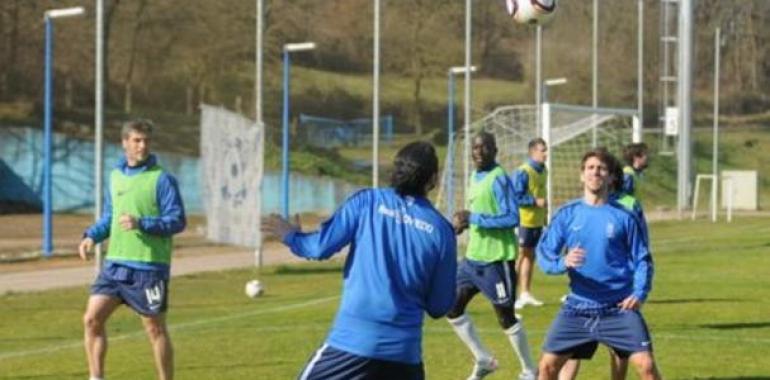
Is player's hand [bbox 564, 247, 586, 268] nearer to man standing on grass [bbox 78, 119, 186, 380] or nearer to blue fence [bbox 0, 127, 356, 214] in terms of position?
man standing on grass [bbox 78, 119, 186, 380]

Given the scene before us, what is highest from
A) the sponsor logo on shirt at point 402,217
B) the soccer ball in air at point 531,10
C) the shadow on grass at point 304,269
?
the soccer ball in air at point 531,10

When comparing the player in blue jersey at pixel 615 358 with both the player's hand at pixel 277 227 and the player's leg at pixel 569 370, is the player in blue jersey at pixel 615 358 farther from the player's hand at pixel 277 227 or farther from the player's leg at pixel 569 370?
the player's hand at pixel 277 227

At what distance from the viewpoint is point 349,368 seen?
23.7ft

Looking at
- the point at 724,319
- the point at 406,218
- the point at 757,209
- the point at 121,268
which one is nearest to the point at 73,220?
the point at 757,209

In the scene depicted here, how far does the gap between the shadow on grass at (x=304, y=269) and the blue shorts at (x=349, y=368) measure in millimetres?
21985

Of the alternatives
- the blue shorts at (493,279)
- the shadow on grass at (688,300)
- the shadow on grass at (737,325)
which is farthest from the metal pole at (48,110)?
the blue shorts at (493,279)

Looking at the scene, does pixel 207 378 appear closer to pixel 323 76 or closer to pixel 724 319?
pixel 724 319

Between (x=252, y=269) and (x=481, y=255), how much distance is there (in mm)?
17306

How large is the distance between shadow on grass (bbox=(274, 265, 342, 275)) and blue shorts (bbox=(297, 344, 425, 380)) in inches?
866

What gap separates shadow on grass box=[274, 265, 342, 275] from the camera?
2955cm

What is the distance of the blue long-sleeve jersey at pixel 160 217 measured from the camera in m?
11.4

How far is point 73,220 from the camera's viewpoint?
181 ft

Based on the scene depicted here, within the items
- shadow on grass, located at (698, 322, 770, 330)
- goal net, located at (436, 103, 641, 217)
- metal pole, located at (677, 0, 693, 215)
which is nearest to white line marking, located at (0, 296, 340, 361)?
shadow on grass, located at (698, 322, 770, 330)

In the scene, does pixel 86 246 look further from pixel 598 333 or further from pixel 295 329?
pixel 295 329
